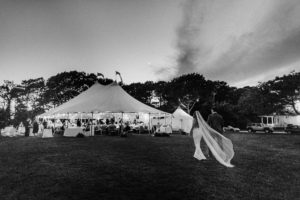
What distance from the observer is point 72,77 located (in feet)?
149

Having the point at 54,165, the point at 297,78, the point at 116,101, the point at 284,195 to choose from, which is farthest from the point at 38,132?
the point at 297,78

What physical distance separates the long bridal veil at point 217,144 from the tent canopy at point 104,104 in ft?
38.9

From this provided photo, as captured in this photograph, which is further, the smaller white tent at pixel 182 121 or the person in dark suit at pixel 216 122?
the smaller white tent at pixel 182 121

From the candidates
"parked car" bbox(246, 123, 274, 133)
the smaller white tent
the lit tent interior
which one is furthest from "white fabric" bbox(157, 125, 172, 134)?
"parked car" bbox(246, 123, 274, 133)

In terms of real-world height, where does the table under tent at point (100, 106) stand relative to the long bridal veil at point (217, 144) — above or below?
above

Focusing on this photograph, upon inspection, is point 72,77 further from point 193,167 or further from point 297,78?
point 193,167

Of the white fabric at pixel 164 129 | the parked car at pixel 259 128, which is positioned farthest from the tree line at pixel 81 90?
the white fabric at pixel 164 129

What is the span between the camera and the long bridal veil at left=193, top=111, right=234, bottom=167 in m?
7.35

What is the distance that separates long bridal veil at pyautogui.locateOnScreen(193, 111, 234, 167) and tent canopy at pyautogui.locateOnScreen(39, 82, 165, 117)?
11.8 meters

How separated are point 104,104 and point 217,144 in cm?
1397

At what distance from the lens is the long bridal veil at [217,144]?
7.35 m

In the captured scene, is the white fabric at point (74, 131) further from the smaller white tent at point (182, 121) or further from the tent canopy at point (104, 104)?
the smaller white tent at point (182, 121)

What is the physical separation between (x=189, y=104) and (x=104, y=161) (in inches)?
1474

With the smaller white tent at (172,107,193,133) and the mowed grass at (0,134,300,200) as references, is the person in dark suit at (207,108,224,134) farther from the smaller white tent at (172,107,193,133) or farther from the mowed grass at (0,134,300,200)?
the smaller white tent at (172,107,193,133)
